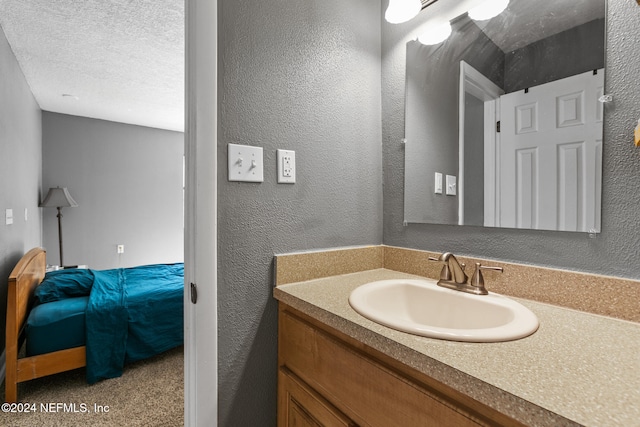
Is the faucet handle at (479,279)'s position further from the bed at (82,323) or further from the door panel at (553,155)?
the bed at (82,323)

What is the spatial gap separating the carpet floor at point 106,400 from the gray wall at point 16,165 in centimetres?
47

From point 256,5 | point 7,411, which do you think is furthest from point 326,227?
point 7,411

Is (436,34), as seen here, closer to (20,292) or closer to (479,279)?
(479,279)

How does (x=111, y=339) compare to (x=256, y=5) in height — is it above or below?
below

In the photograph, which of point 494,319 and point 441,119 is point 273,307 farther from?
point 441,119

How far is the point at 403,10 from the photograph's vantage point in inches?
45.6

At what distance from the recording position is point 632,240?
29.0 inches

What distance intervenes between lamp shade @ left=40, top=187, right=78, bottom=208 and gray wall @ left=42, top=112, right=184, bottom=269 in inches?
11.6

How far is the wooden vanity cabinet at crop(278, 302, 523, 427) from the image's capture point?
1.75ft

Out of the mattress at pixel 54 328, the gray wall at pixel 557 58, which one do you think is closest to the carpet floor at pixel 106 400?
the mattress at pixel 54 328

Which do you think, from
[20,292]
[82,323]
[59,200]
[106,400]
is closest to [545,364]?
[106,400]

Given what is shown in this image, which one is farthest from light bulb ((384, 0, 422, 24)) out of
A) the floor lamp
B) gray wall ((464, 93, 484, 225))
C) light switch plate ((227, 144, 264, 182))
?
the floor lamp

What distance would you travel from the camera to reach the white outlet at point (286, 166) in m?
1.04

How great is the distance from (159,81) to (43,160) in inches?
88.4
